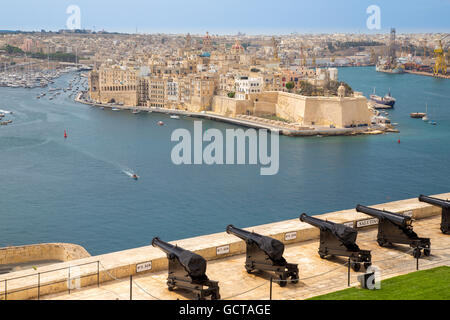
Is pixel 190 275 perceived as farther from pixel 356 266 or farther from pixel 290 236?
pixel 290 236

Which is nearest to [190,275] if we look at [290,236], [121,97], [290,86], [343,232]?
[343,232]

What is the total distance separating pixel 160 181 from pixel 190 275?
11980 mm

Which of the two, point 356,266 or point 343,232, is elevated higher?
point 343,232

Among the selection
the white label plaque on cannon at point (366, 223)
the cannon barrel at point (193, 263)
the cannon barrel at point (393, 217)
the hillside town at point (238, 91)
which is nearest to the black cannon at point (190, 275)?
the cannon barrel at point (193, 263)

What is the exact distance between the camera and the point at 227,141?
2162 centimetres

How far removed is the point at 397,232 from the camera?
176 inches

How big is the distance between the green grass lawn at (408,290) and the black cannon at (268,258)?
275 mm

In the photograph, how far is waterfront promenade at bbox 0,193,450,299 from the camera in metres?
3.63

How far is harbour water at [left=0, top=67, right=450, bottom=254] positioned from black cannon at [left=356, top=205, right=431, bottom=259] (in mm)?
6244

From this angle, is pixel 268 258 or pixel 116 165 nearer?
pixel 268 258

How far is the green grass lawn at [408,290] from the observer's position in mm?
3494

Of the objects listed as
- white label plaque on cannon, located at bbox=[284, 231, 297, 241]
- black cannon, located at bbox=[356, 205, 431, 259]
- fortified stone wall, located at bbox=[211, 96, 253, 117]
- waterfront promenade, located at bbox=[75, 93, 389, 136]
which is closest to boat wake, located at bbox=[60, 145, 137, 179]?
waterfront promenade, located at bbox=[75, 93, 389, 136]
